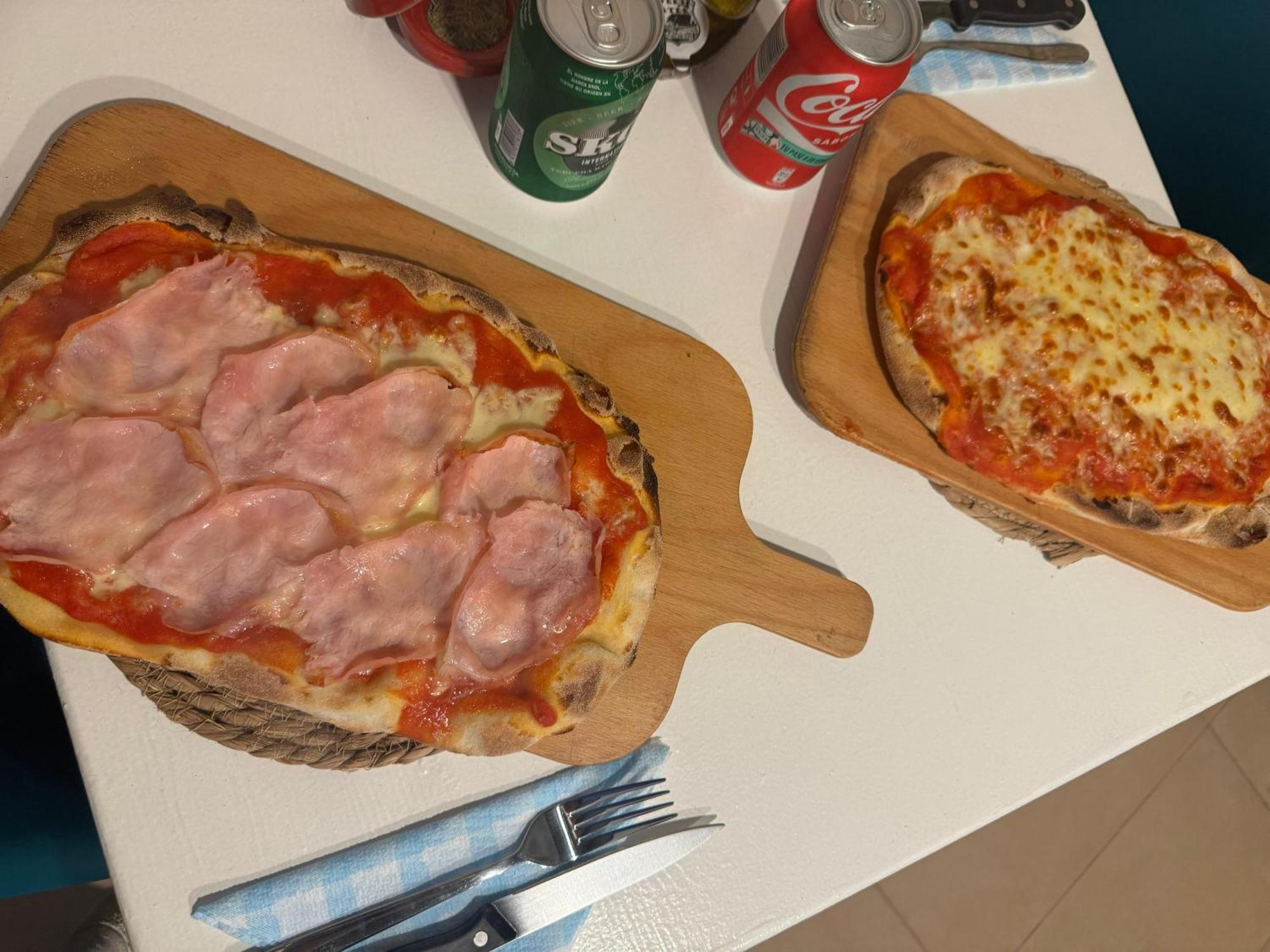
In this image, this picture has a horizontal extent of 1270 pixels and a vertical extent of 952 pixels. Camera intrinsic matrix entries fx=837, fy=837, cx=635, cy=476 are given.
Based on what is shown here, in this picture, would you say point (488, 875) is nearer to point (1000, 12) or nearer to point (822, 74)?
point (822, 74)

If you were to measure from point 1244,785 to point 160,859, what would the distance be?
3.56m

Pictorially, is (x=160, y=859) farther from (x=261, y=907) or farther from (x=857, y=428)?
(x=857, y=428)

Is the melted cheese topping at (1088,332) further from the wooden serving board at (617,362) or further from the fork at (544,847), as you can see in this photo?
the fork at (544,847)

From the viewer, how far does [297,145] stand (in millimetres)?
1509

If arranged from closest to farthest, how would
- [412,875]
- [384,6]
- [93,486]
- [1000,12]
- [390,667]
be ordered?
[93,486]
[390,667]
[412,875]
[384,6]
[1000,12]

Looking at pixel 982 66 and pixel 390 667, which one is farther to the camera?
pixel 982 66

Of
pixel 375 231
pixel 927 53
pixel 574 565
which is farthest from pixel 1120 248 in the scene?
pixel 375 231

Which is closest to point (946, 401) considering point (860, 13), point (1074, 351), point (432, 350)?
point (1074, 351)

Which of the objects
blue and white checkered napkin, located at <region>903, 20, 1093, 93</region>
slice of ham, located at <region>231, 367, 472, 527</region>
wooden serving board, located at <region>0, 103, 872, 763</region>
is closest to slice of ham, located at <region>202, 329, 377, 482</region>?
slice of ham, located at <region>231, 367, 472, 527</region>

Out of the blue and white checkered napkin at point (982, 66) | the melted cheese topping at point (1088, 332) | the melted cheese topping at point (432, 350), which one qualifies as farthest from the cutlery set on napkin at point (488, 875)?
the blue and white checkered napkin at point (982, 66)

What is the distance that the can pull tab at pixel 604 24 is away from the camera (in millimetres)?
1199

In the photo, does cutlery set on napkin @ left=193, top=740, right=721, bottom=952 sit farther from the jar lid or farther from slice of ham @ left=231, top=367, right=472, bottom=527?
the jar lid

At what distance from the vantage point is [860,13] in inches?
53.9

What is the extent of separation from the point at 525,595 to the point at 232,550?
1.40ft
